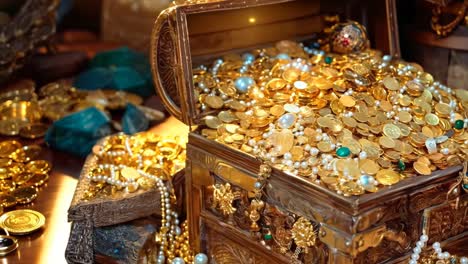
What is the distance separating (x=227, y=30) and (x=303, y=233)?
45 centimetres

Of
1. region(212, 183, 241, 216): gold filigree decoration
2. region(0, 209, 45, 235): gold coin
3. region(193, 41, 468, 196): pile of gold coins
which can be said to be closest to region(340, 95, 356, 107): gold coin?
region(193, 41, 468, 196): pile of gold coins

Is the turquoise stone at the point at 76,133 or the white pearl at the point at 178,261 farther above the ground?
the turquoise stone at the point at 76,133

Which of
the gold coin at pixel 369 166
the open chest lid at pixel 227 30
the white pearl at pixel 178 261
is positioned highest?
the open chest lid at pixel 227 30

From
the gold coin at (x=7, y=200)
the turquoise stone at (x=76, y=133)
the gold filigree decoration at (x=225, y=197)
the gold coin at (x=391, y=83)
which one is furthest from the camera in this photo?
the turquoise stone at (x=76, y=133)

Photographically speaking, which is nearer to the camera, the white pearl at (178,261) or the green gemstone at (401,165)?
the green gemstone at (401,165)

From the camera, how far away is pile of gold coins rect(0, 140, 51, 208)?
125 centimetres

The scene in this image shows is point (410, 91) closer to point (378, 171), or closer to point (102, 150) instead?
point (378, 171)

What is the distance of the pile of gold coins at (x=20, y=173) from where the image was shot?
1.25 metres

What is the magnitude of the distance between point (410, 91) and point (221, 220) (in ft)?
1.20

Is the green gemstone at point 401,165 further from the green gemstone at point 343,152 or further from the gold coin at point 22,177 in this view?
the gold coin at point 22,177

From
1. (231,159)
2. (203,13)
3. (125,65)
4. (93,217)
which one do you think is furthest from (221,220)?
(125,65)

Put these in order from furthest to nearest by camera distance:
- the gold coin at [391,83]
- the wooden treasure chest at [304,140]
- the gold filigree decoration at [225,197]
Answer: the gold coin at [391,83] → the gold filigree decoration at [225,197] → the wooden treasure chest at [304,140]

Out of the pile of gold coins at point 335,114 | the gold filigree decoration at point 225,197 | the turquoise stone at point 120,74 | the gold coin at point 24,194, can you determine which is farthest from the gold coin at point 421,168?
the turquoise stone at point 120,74

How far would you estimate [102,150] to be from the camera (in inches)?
51.1
